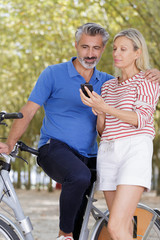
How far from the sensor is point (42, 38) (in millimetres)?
11320

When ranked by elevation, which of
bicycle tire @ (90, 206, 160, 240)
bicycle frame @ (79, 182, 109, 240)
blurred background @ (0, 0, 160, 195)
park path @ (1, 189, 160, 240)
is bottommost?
park path @ (1, 189, 160, 240)

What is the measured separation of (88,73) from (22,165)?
373 inches

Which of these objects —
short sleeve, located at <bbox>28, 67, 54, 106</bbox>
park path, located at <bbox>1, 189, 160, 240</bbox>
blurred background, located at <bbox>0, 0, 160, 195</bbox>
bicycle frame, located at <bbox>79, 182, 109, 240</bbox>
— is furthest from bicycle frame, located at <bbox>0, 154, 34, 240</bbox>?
blurred background, located at <bbox>0, 0, 160, 195</bbox>

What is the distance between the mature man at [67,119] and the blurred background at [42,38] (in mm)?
5260

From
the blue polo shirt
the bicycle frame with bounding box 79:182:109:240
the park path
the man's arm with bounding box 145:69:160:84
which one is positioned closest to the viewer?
the man's arm with bounding box 145:69:160:84

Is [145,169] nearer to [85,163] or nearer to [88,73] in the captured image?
[85,163]

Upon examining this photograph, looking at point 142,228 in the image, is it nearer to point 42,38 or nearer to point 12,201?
point 12,201

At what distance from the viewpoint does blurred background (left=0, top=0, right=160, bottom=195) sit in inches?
369

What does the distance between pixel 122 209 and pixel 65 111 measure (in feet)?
2.98

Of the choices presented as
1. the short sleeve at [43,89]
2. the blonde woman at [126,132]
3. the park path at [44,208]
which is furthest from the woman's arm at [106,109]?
the park path at [44,208]

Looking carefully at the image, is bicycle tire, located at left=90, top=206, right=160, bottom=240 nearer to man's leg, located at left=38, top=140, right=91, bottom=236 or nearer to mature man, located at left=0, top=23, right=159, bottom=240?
mature man, located at left=0, top=23, right=159, bottom=240

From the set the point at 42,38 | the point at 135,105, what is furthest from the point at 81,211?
the point at 42,38

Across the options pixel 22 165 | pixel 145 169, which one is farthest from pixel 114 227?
pixel 22 165

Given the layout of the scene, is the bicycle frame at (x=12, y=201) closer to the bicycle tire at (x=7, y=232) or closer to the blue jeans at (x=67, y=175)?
the bicycle tire at (x=7, y=232)
